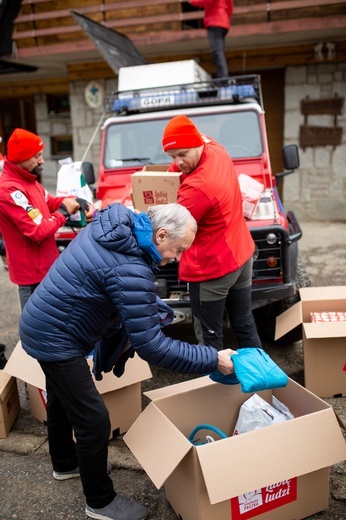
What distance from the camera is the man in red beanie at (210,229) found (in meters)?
2.83

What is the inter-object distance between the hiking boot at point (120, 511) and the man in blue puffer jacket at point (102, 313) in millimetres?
11

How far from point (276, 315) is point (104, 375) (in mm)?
1644

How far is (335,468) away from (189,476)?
957 mm

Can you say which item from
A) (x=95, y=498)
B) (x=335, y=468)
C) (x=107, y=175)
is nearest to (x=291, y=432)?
(x=335, y=468)

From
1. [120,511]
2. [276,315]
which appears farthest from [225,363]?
[276,315]

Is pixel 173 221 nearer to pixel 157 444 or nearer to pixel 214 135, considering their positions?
pixel 157 444

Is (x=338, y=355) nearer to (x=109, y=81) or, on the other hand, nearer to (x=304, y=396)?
(x=304, y=396)

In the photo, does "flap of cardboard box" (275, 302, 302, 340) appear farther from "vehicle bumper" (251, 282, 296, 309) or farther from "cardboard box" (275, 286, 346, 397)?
"vehicle bumper" (251, 282, 296, 309)

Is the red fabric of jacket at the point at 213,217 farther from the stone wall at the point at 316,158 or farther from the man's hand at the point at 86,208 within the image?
the stone wall at the point at 316,158

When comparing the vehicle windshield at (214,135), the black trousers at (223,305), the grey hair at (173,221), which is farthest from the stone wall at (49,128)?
the grey hair at (173,221)

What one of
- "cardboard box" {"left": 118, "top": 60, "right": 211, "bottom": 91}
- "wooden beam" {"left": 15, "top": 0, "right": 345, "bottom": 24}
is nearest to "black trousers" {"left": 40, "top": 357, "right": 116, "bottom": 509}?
"cardboard box" {"left": 118, "top": 60, "right": 211, "bottom": 91}

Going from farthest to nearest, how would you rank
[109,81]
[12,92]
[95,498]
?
[12,92], [109,81], [95,498]

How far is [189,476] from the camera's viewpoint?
213cm

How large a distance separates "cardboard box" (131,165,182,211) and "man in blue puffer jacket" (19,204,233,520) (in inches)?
54.1
